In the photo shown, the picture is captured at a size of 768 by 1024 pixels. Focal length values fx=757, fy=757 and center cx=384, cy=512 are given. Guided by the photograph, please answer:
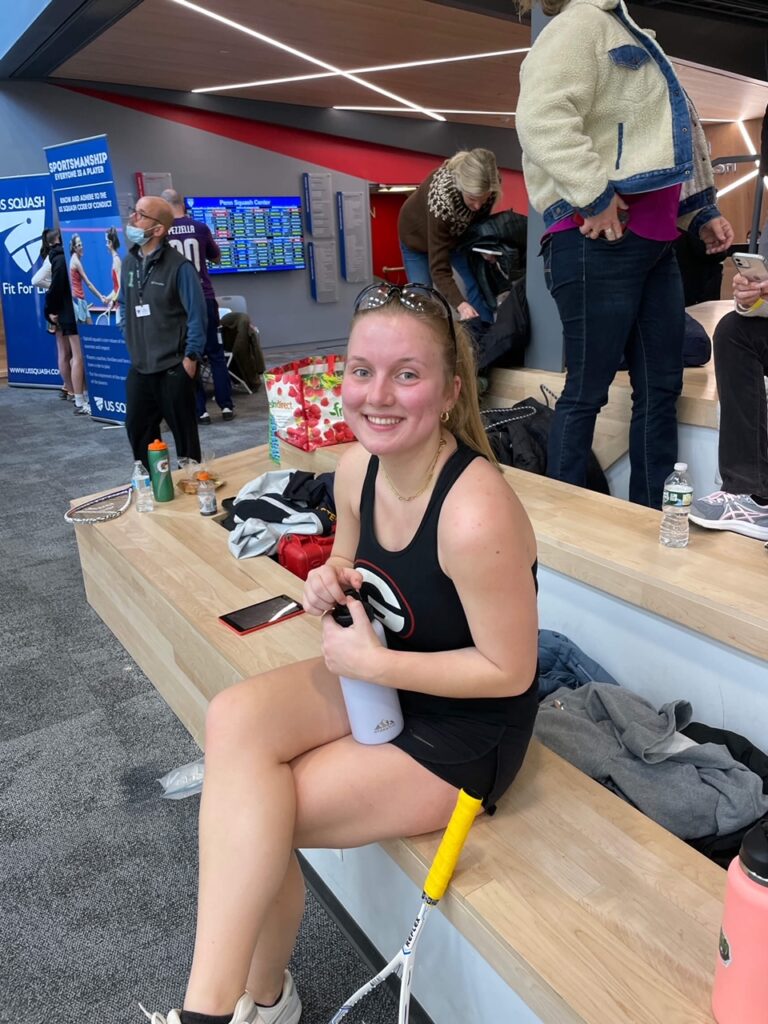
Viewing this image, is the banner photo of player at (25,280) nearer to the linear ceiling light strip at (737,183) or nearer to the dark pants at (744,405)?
the dark pants at (744,405)

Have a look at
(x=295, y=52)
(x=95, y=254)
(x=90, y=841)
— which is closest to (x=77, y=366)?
(x=95, y=254)

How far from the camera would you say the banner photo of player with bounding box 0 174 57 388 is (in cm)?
669

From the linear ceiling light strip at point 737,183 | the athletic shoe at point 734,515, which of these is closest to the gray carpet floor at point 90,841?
the athletic shoe at point 734,515

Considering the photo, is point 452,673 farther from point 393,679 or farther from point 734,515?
point 734,515

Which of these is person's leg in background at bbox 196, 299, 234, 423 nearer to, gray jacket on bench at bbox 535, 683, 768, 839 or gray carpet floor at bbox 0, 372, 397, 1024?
gray carpet floor at bbox 0, 372, 397, 1024

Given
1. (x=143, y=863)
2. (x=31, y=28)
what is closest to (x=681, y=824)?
(x=143, y=863)

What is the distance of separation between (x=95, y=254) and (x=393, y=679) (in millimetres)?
5150

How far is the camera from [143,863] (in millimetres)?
1579

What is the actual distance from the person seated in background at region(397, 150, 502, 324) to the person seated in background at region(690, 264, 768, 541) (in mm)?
1186

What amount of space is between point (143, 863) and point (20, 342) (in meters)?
6.62

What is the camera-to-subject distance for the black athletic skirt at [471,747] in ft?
3.66

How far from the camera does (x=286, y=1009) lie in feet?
3.96

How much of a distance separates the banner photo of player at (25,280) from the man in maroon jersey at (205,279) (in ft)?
6.05

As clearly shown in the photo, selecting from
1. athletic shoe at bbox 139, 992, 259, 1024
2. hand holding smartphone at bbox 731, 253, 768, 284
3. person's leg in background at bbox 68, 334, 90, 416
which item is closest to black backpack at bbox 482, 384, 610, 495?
hand holding smartphone at bbox 731, 253, 768, 284
